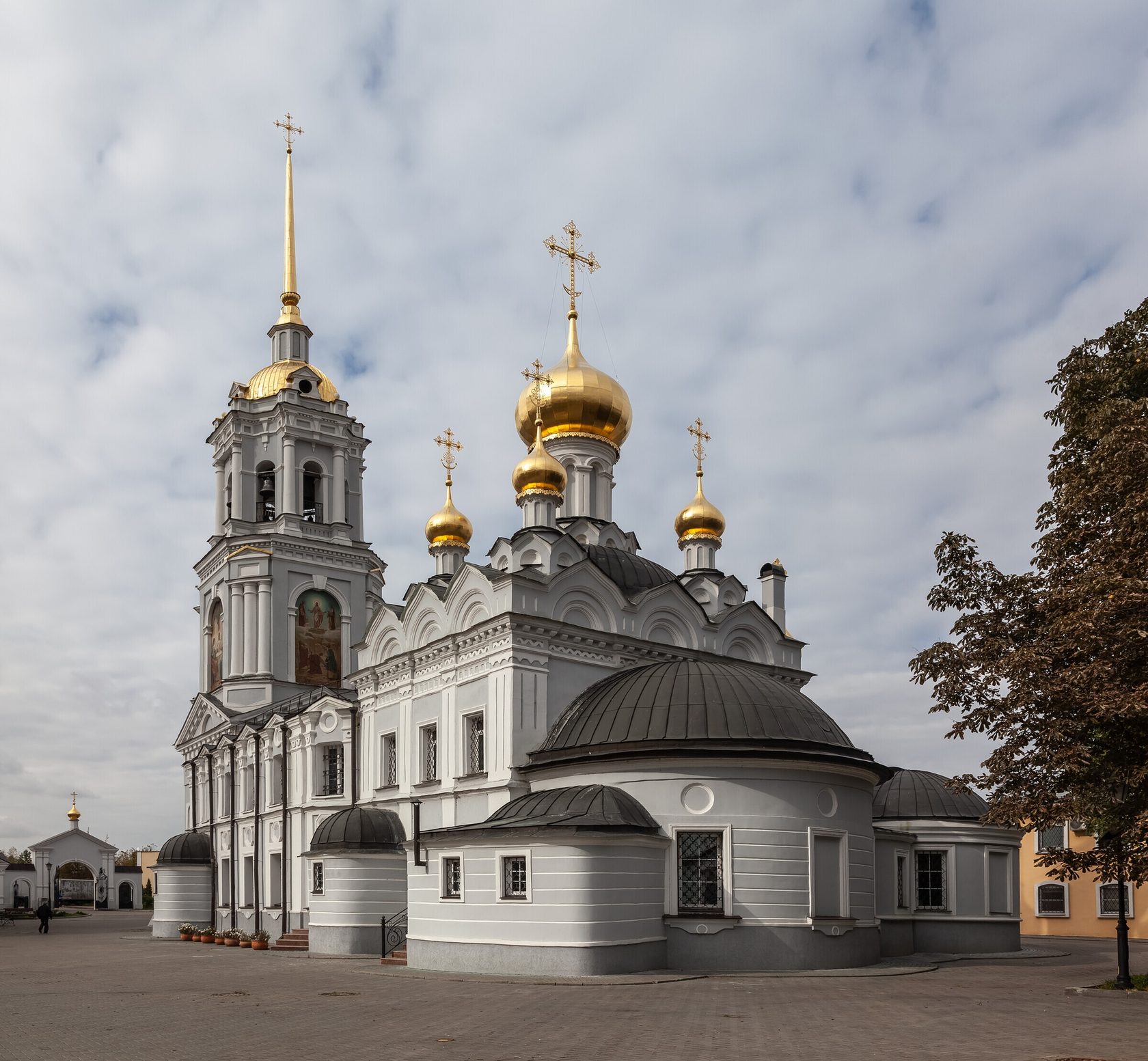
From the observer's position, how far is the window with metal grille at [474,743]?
27328mm

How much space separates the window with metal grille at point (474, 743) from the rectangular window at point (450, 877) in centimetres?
466

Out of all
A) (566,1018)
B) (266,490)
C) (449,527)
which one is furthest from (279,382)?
(566,1018)

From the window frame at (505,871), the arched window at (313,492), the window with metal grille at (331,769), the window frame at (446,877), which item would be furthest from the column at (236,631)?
the window frame at (505,871)

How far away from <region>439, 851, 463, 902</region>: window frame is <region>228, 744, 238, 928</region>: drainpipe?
19.0m

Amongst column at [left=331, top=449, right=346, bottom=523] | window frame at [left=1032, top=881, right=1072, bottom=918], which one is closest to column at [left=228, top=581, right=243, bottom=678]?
column at [left=331, top=449, right=346, bottom=523]

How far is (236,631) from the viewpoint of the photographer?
4438 centimetres

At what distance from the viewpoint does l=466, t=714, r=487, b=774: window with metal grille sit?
89.7ft

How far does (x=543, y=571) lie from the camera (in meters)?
28.1

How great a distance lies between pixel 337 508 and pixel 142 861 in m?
70.4

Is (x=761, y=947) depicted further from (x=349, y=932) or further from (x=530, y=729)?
(x=349, y=932)

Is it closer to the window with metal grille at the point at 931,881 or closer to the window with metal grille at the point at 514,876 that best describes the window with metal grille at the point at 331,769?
the window with metal grille at the point at 514,876

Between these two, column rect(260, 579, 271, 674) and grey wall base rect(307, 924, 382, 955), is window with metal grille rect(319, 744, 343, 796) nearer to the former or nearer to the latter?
grey wall base rect(307, 924, 382, 955)

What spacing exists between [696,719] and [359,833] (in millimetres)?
9826

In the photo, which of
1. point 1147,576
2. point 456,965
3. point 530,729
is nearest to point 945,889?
point 530,729
